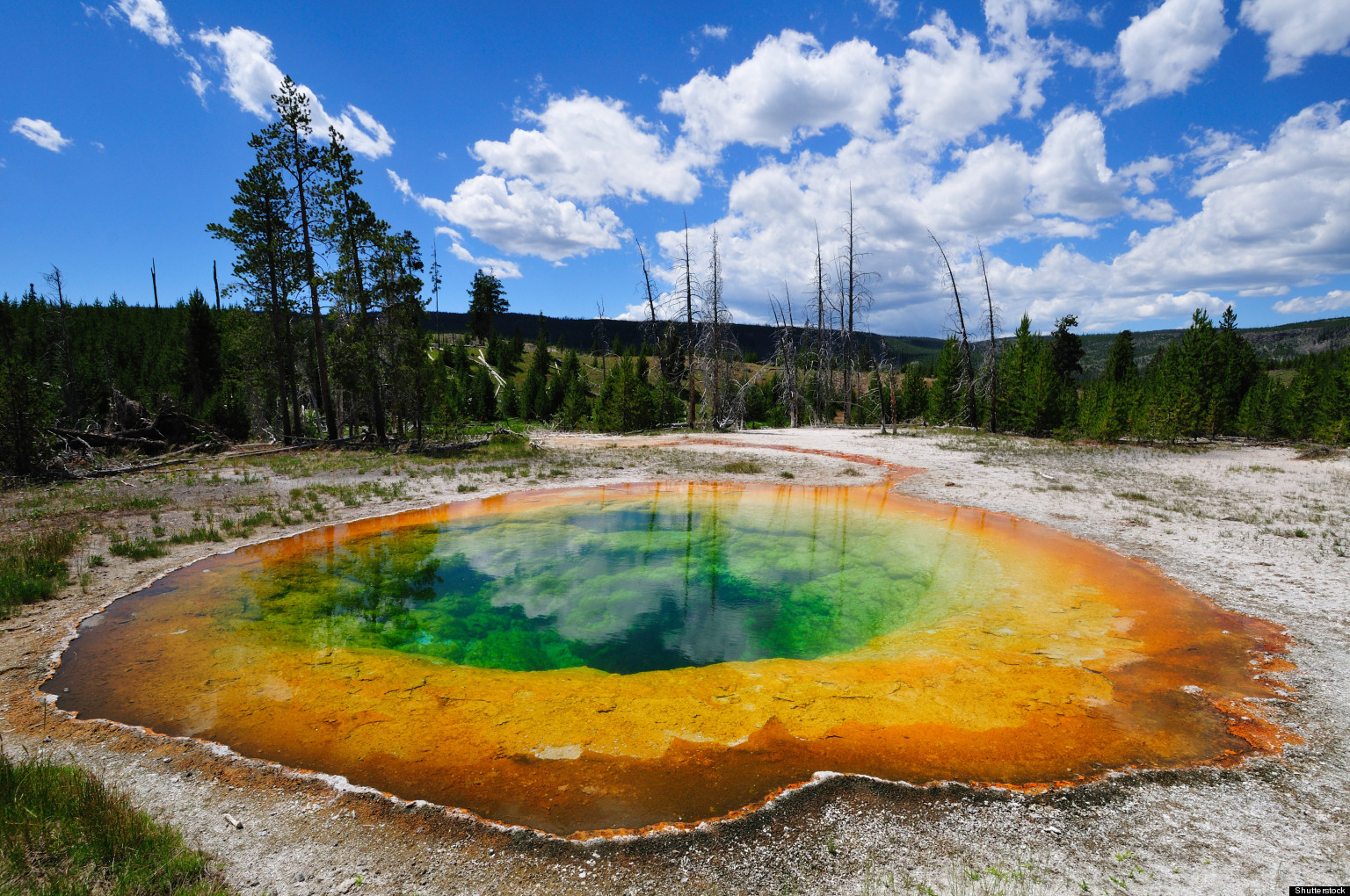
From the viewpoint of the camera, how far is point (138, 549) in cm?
945

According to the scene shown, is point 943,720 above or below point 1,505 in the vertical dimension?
below

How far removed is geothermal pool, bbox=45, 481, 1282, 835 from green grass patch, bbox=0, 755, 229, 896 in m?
1.12

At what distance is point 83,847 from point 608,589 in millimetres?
6406

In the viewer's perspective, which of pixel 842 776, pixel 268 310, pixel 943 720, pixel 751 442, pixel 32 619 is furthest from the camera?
pixel 751 442

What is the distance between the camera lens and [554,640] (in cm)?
729

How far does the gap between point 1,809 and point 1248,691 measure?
384 inches

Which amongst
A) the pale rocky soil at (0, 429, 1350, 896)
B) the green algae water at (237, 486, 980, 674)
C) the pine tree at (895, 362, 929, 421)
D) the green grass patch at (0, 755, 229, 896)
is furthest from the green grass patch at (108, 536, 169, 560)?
the pine tree at (895, 362, 929, 421)

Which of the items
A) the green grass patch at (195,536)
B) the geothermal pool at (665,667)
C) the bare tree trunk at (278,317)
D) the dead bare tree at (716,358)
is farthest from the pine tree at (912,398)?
the green grass patch at (195,536)

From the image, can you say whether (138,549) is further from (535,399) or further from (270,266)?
(535,399)

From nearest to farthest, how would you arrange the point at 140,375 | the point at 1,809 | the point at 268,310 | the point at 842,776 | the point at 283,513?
the point at 1,809
the point at 842,776
the point at 283,513
the point at 268,310
the point at 140,375

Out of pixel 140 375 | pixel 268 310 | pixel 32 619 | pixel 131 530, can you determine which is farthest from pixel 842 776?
pixel 140 375

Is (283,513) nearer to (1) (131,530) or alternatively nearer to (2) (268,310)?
(1) (131,530)

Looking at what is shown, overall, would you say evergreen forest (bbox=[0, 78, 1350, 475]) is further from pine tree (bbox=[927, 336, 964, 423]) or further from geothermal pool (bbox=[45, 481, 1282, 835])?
geothermal pool (bbox=[45, 481, 1282, 835])

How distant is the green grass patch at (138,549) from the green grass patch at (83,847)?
300 inches
